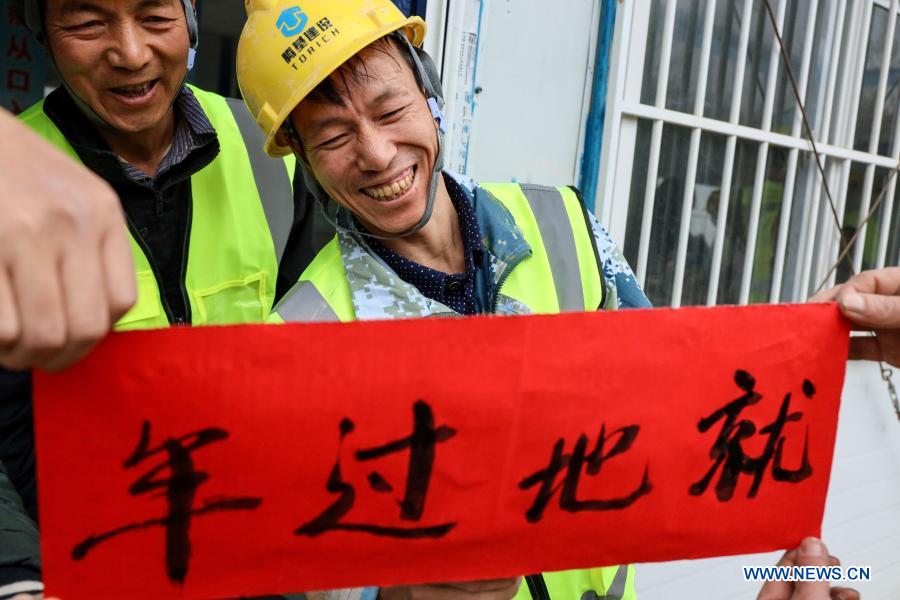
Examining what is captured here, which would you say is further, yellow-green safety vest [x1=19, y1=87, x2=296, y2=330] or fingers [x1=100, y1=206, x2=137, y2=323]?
yellow-green safety vest [x1=19, y1=87, x2=296, y2=330]

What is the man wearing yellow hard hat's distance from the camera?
1244 mm

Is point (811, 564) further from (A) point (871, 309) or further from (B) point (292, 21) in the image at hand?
(B) point (292, 21)

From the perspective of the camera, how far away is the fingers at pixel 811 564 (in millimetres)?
1098

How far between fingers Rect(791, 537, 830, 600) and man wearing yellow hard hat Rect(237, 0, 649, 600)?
315mm

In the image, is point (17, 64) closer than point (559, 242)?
No

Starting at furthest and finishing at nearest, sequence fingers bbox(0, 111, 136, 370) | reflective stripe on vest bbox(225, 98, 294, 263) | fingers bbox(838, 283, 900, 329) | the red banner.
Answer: reflective stripe on vest bbox(225, 98, 294, 263) → fingers bbox(838, 283, 900, 329) → the red banner → fingers bbox(0, 111, 136, 370)

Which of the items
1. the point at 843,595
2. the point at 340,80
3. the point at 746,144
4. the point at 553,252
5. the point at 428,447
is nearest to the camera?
the point at 428,447

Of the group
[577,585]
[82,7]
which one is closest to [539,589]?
[577,585]

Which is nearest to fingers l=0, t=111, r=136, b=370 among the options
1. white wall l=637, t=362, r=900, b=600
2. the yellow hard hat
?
the yellow hard hat

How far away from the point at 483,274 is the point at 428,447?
421 millimetres

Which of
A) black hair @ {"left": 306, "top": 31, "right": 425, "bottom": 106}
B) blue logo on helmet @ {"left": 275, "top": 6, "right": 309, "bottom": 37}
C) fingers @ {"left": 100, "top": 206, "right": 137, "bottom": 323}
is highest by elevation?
blue logo on helmet @ {"left": 275, "top": 6, "right": 309, "bottom": 37}

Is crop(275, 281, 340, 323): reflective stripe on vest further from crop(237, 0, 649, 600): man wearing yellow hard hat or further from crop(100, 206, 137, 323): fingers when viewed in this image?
crop(100, 206, 137, 323): fingers

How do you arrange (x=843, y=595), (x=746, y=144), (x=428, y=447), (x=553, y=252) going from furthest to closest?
(x=746, y=144) < (x=553, y=252) < (x=843, y=595) < (x=428, y=447)

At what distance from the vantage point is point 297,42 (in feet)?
4.11
